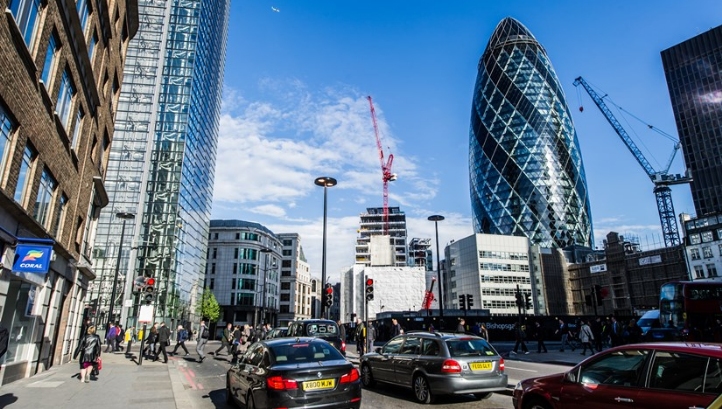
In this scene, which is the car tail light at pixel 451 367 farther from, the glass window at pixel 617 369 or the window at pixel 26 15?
the window at pixel 26 15

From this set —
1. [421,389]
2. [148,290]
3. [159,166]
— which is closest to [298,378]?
[421,389]

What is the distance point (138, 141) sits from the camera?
183ft

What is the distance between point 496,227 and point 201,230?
91034 millimetres

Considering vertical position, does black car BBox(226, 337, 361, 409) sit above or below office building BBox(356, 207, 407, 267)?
below

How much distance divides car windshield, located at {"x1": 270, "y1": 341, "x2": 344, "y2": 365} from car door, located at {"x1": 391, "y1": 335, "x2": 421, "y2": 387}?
101 inches

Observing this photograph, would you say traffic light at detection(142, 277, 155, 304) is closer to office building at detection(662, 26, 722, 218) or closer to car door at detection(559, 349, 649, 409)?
car door at detection(559, 349, 649, 409)

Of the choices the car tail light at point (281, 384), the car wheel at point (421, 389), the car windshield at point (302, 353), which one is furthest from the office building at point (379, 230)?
the car tail light at point (281, 384)

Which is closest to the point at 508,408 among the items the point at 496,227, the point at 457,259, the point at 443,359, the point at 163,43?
the point at 443,359

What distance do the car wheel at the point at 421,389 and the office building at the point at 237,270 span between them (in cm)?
7526

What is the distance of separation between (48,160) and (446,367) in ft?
40.9

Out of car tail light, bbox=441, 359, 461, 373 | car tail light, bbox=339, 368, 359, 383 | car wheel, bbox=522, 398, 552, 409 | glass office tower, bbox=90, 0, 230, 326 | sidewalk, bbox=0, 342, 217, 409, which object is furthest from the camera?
glass office tower, bbox=90, 0, 230, 326

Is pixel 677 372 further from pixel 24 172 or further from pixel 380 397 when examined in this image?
pixel 24 172

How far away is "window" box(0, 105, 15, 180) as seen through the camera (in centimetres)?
925

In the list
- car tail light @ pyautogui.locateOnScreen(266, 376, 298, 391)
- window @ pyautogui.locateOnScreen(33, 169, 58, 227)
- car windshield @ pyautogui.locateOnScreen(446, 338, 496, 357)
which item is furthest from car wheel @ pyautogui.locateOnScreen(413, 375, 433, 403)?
window @ pyautogui.locateOnScreen(33, 169, 58, 227)
